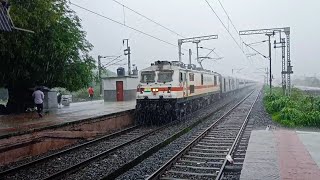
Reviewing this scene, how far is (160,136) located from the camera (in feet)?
53.6

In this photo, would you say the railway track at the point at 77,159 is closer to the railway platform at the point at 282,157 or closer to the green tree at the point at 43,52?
the railway platform at the point at 282,157

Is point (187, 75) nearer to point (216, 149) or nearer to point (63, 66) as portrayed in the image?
point (63, 66)

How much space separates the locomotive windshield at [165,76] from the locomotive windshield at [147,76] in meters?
0.35

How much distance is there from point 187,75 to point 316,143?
10869 millimetres

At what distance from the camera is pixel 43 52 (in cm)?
2002

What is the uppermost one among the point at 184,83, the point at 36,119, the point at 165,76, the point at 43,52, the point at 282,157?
the point at 43,52

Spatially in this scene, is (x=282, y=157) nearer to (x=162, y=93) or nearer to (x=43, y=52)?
(x=162, y=93)

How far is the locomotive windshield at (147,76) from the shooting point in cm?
2030

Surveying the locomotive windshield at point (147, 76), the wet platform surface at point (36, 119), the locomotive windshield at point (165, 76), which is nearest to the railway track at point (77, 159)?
the wet platform surface at point (36, 119)

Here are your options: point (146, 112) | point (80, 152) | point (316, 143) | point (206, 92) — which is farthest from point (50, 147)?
point (206, 92)

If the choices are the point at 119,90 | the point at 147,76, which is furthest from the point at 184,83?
the point at 119,90

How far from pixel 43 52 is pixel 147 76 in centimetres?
580

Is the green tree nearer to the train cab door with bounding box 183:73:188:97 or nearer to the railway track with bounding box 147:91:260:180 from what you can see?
the train cab door with bounding box 183:73:188:97

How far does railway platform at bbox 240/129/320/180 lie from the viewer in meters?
7.96
